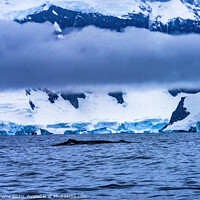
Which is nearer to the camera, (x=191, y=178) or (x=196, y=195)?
(x=196, y=195)

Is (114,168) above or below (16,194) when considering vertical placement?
above

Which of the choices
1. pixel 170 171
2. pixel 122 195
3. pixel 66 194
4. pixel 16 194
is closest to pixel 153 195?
pixel 122 195

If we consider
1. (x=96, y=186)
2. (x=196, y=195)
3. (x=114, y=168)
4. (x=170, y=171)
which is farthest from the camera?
(x=114, y=168)

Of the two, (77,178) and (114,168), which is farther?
(114,168)

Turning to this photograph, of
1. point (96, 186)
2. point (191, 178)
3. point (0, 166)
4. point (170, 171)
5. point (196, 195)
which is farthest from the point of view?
point (0, 166)

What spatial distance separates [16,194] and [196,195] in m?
8.26

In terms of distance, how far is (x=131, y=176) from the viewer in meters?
28.1

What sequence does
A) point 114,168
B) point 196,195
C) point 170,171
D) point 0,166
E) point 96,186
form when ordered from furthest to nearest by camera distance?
point 0,166, point 114,168, point 170,171, point 96,186, point 196,195

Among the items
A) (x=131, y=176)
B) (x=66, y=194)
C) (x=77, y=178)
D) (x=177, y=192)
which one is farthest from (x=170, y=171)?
(x=66, y=194)

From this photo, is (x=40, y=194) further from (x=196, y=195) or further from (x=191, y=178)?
(x=191, y=178)

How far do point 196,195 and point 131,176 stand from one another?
803 cm

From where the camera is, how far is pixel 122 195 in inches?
817

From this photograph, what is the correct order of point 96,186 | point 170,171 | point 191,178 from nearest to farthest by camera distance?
point 96,186 < point 191,178 < point 170,171

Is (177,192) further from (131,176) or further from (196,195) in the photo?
(131,176)
